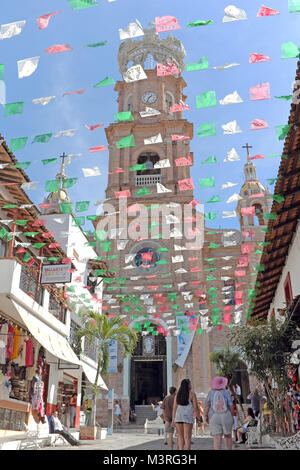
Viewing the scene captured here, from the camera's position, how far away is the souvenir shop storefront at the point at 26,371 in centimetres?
1257

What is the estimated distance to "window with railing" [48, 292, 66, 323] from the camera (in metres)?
16.7

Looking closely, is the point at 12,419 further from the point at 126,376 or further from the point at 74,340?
the point at 126,376

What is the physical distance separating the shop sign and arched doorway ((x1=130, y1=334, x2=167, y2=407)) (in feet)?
46.9

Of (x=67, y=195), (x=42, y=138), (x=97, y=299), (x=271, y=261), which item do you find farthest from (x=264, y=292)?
(x=67, y=195)

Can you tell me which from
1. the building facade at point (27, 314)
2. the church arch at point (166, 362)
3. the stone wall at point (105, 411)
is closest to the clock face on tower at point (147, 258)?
the church arch at point (166, 362)

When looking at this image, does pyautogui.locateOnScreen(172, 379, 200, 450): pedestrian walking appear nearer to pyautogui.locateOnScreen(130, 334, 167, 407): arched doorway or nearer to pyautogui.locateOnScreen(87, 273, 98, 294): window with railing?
pyautogui.locateOnScreen(87, 273, 98, 294): window with railing

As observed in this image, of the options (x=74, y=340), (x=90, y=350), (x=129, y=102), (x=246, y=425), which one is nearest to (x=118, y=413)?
(x=90, y=350)

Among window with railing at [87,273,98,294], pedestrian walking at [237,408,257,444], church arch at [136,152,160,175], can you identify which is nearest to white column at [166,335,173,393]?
window with railing at [87,273,98,294]

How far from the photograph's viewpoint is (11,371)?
1322 centimetres

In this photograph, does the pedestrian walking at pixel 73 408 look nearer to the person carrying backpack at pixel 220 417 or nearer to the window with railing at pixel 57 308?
the window with railing at pixel 57 308

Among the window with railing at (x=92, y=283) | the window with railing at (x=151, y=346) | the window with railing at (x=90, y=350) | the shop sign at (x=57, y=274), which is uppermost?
the window with railing at (x=92, y=283)

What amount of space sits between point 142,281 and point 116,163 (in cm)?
990

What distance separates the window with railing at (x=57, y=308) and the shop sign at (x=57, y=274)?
1871mm

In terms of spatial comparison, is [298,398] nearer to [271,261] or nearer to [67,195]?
[271,261]
